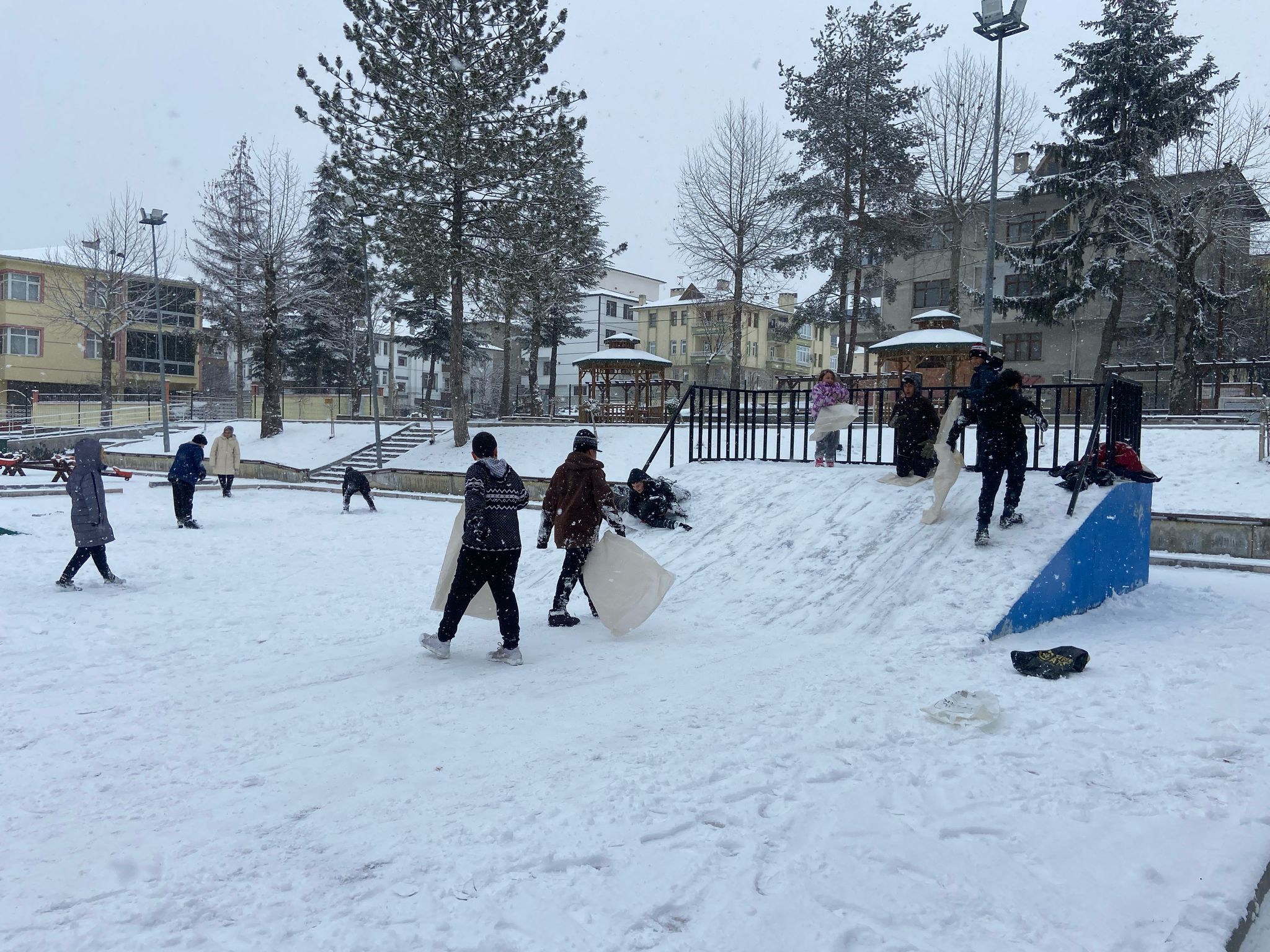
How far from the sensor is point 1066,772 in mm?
3992

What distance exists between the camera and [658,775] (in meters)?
4.01

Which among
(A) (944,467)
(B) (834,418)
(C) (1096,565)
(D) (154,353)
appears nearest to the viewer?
(C) (1096,565)

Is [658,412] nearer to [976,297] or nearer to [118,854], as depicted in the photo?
[976,297]

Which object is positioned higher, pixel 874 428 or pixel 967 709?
pixel 874 428

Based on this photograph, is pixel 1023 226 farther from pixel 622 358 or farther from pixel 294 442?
pixel 294 442

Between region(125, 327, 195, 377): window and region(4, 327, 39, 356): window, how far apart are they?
4.40 meters

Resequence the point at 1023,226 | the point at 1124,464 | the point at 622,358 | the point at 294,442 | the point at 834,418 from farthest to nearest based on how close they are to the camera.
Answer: the point at 1023,226 < the point at 294,442 < the point at 622,358 < the point at 834,418 < the point at 1124,464

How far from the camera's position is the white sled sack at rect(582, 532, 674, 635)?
682 cm

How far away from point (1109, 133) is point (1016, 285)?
10.9 metres

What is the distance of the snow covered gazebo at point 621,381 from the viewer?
86.1ft

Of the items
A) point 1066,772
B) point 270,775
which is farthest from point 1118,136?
point 270,775

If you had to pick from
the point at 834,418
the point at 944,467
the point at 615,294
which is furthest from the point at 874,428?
the point at 615,294

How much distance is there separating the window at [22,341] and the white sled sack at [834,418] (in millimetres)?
50065

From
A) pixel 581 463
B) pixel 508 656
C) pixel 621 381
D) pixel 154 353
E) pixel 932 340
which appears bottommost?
pixel 508 656
